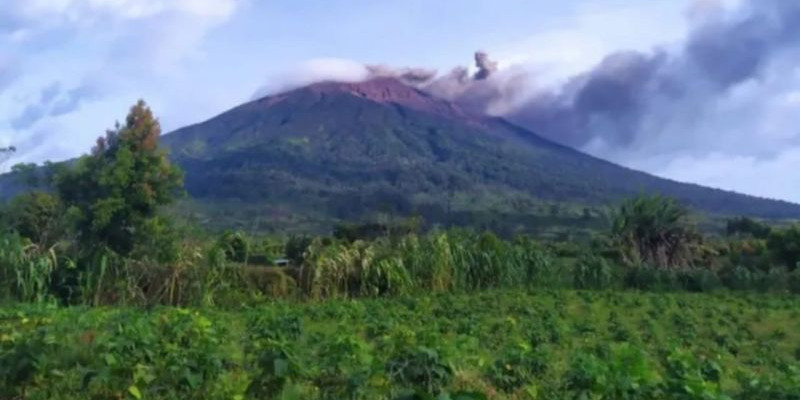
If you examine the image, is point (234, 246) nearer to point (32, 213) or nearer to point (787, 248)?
point (32, 213)

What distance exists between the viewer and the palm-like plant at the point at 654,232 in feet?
105

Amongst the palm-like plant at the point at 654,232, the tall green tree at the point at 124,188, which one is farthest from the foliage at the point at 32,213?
the palm-like plant at the point at 654,232

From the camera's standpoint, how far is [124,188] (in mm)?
21500

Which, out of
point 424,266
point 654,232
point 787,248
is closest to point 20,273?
point 424,266

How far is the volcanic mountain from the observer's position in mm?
67000

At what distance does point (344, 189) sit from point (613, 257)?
45755 millimetres

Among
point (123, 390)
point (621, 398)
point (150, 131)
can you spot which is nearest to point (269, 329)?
point (123, 390)

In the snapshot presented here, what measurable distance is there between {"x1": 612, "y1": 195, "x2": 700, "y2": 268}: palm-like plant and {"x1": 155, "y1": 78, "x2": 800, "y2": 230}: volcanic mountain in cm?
2341

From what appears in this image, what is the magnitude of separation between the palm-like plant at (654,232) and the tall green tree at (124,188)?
16322mm

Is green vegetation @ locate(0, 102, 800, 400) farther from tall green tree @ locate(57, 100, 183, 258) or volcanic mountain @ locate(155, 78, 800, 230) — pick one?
volcanic mountain @ locate(155, 78, 800, 230)

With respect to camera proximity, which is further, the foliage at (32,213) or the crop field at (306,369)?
the foliage at (32,213)

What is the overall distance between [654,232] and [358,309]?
63.0 feet

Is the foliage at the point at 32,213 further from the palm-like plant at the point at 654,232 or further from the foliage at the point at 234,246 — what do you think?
the palm-like plant at the point at 654,232

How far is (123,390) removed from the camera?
602cm
